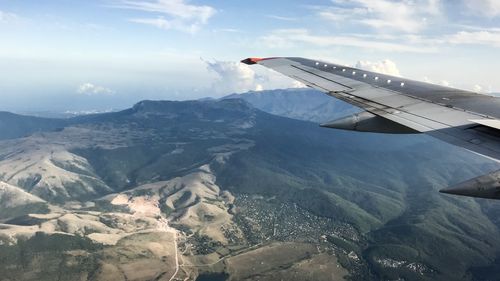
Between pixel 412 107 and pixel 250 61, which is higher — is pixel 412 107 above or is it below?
below

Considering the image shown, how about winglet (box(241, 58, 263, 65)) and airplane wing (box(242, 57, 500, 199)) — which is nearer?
airplane wing (box(242, 57, 500, 199))

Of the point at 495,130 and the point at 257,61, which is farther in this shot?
the point at 257,61

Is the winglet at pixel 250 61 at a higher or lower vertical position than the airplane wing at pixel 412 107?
higher

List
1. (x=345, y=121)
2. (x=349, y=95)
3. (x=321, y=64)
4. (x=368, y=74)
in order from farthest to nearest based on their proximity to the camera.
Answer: (x=321, y=64) → (x=368, y=74) → (x=349, y=95) → (x=345, y=121)

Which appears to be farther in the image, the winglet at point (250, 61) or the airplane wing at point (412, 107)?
the winglet at point (250, 61)

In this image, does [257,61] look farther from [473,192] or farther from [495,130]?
[473,192]

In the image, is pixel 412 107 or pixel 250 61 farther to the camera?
pixel 250 61

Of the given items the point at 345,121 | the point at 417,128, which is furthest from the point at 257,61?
the point at 417,128

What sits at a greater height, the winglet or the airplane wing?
the winglet
